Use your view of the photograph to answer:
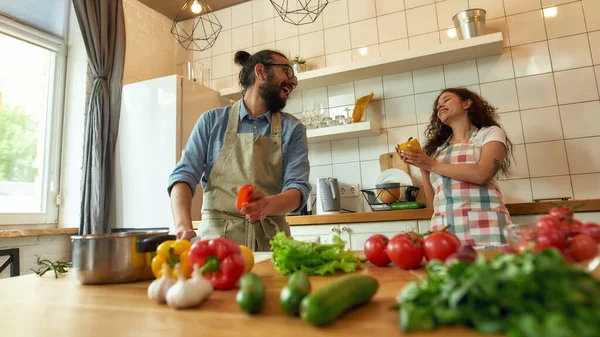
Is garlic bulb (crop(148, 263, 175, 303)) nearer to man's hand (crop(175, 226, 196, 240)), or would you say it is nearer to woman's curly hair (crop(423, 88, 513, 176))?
man's hand (crop(175, 226, 196, 240))

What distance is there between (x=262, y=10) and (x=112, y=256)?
302 centimetres

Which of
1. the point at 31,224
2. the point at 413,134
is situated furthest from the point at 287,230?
the point at 31,224

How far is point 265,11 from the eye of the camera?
340cm

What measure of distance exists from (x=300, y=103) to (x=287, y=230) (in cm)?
170

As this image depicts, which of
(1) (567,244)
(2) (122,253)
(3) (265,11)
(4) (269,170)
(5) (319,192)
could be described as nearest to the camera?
(1) (567,244)

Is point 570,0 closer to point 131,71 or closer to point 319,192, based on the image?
point 319,192

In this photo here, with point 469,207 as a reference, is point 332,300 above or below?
below

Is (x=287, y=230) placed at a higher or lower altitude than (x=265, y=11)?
lower

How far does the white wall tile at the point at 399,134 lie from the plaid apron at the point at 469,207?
0.78 m

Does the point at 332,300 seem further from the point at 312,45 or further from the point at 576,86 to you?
the point at 312,45

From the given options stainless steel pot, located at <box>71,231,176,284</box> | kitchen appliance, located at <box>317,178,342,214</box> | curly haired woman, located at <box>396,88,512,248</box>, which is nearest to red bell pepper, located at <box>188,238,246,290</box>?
stainless steel pot, located at <box>71,231,176,284</box>

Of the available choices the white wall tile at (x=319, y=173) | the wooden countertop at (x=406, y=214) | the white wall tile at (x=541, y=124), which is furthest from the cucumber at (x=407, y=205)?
the white wall tile at (x=541, y=124)

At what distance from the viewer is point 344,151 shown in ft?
9.60

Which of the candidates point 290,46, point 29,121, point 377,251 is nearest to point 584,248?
point 377,251
